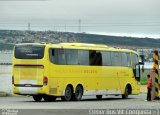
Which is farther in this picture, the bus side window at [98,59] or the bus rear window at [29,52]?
the bus side window at [98,59]

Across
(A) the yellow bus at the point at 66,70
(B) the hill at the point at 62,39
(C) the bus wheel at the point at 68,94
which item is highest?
(B) the hill at the point at 62,39

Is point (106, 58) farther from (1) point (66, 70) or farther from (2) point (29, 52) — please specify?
(2) point (29, 52)

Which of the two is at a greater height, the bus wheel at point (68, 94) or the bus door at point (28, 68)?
the bus door at point (28, 68)

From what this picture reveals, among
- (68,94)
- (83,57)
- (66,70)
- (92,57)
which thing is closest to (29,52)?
(66,70)

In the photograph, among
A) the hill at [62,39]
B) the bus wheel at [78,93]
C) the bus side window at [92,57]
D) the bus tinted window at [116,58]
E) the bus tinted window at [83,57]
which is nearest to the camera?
the bus wheel at [78,93]

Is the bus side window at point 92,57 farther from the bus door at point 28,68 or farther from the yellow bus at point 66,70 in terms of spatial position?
the bus door at point 28,68

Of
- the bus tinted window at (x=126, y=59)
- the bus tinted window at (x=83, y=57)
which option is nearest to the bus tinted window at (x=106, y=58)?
the bus tinted window at (x=83, y=57)

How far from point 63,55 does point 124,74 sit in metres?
6.89

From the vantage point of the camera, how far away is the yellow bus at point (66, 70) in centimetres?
3133

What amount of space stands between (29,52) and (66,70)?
225cm

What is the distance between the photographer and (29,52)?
31766mm

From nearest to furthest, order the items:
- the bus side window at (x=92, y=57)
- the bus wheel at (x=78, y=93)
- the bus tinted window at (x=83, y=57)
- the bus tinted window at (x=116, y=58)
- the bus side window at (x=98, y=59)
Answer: the bus wheel at (x=78, y=93), the bus tinted window at (x=83, y=57), the bus side window at (x=92, y=57), the bus side window at (x=98, y=59), the bus tinted window at (x=116, y=58)

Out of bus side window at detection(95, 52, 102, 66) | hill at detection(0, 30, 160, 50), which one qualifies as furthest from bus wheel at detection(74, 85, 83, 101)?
hill at detection(0, 30, 160, 50)

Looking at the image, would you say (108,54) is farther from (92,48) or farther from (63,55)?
(63,55)
